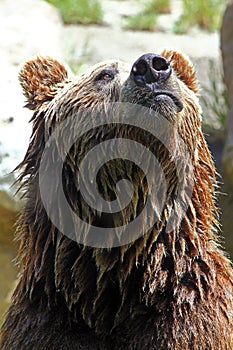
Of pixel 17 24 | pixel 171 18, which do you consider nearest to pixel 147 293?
pixel 17 24

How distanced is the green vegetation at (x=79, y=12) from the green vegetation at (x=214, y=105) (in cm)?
237

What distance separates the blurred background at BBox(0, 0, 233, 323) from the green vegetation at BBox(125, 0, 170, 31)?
0.01 m

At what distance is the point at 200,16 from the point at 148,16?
0.65 meters

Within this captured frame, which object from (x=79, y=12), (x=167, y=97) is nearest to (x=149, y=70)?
(x=167, y=97)

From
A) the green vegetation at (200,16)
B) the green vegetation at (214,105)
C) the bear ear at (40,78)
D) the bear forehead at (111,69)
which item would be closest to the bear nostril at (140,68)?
the bear forehead at (111,69)

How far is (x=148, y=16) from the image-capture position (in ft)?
33.6

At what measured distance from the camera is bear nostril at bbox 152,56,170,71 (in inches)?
134

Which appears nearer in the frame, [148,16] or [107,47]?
[107,47]

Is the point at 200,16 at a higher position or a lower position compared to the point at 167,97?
higher

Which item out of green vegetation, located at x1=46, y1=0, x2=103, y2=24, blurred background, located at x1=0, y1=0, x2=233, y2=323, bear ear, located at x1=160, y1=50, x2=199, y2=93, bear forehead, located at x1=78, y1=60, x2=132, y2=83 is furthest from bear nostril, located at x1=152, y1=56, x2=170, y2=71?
green vegetation, located at x1=46, y1=0, x2=103, y2=24

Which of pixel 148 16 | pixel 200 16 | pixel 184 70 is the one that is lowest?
pixel 184 70

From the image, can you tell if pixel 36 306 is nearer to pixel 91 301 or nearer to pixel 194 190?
pixel 91 301

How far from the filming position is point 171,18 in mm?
10594

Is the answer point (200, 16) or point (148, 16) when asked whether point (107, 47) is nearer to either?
point (148, 16)
